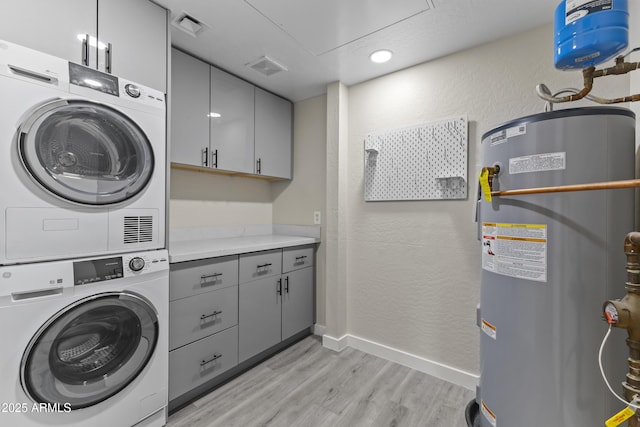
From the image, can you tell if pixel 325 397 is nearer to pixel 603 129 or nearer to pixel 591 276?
pixel 591 276

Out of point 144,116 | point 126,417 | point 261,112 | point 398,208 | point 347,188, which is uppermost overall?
point 261,112

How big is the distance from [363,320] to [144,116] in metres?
2.18

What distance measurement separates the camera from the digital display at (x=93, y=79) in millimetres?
1220

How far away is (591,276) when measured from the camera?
0.90 m

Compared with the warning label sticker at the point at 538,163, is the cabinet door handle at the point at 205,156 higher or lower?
higher

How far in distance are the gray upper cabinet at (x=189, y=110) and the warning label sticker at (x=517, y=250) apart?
1.96 metres

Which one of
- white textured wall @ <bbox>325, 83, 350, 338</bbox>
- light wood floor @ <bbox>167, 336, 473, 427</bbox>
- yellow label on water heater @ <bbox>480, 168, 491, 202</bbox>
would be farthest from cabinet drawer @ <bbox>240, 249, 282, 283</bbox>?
yellow label on water heater @ <bbox>480, 168, 491, 202</bbox>

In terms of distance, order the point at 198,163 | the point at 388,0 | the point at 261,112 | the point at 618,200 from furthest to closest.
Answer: the point at 261,112
the point at 198,163
the point at 388,0
the point at 618,200

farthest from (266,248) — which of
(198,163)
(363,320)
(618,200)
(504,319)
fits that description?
(618,200)

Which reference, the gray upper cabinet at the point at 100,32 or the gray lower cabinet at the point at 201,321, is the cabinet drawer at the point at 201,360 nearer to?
the gray lower cabinet at the point at 201,321

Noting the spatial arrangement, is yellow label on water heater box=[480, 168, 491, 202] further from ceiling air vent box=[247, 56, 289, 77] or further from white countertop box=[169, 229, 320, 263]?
ceiling air vent box=[247, 56, 289, 77]

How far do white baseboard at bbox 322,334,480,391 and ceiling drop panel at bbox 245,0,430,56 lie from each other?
2326 millimetres

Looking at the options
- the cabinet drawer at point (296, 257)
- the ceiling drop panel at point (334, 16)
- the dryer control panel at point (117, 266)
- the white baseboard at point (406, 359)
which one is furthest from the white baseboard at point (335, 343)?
the ceiling drop panel at point (334, 16)

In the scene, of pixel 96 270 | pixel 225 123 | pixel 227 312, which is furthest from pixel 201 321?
pixel 225 123
